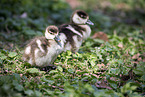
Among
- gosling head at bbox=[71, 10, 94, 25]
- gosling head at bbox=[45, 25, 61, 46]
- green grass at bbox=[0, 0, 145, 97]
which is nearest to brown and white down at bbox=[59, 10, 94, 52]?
gosling head at bbox=[71, 10, 94, 25]

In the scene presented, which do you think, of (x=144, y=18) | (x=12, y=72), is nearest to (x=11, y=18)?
(x=12, y=72)

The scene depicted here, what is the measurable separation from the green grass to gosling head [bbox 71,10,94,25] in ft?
0.60

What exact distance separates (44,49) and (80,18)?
3.69 ft

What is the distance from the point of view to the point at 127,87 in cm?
264

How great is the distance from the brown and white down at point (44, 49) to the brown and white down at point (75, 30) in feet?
1.20

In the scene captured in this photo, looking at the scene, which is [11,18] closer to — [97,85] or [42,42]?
[42,42]

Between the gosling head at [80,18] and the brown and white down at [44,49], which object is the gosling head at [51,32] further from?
the gosling head at [80,18]

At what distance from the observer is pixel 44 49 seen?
135 inches

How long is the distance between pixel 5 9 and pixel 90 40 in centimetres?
286

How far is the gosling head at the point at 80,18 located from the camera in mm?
4035

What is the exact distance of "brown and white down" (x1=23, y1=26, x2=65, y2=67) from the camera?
3412mm

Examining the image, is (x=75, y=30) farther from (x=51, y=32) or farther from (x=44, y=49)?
(x=44, y=49)

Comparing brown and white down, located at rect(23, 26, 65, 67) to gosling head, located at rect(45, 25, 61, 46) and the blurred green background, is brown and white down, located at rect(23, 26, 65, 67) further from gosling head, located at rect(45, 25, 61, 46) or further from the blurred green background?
the blurred green background

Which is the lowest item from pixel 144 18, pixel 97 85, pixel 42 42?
pixel 97 85
